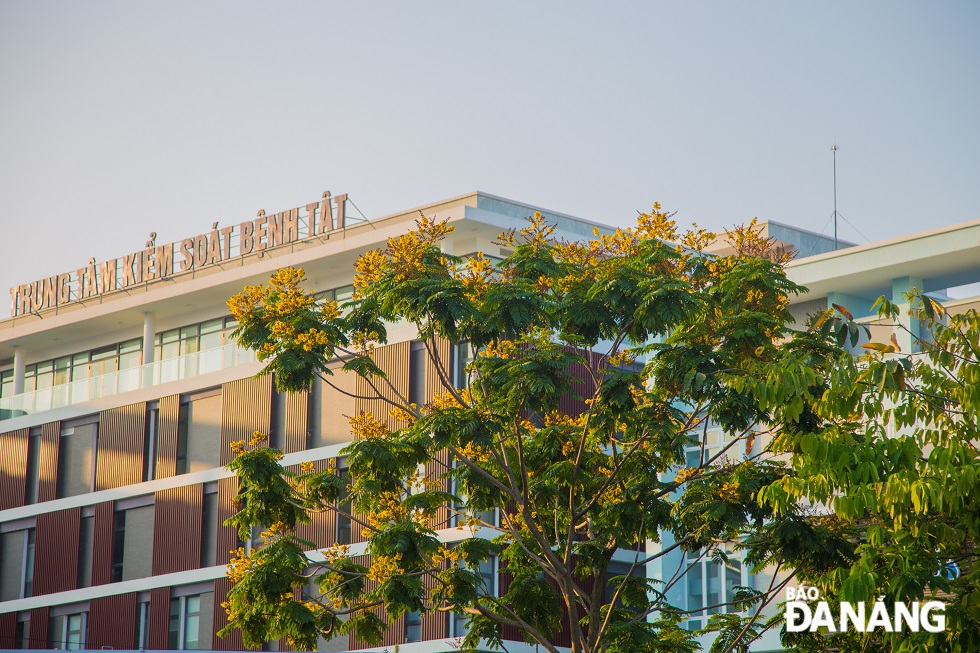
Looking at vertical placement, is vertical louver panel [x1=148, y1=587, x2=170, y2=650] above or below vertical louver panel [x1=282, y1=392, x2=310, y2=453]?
below

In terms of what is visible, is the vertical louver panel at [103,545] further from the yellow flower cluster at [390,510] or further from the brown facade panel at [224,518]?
the yellow flower cluster at [390,510]

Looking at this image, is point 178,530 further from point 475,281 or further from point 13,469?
point 475,281

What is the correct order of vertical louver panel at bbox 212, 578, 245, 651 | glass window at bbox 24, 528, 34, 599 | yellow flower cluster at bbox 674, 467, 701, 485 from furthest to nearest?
glass window at bbox 24, 528, 34, 599, vertical louver panel at bbox 212, 578, 245, 651, yellow flower cluster at bbox 674, 467, 701, 485

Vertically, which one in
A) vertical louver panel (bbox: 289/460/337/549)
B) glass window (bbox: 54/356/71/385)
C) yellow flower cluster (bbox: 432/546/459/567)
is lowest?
yellow flower cluster (bbox: 432/546/459/567)

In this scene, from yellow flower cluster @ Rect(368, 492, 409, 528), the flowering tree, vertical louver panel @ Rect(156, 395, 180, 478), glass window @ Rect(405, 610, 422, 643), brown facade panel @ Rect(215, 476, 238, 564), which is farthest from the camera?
vertical louver panel @ Rect(156, 395, 180, 478)

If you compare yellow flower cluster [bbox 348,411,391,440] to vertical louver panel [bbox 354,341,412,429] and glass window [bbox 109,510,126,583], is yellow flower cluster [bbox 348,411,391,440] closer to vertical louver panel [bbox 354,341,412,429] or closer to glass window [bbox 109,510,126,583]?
vertical louver panel [bbox 354,341,412,429]

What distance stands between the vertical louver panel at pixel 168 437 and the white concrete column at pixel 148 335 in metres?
3.60

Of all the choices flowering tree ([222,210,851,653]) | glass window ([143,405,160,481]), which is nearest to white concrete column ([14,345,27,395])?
glass window ([143,405,160,481])

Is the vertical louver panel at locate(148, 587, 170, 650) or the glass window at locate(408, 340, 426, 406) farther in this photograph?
the vertical louver panel at locate(148, 587, 170, 650)

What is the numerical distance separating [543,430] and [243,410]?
76.7 ft

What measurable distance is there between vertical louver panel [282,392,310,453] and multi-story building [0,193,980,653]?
0.15 feet

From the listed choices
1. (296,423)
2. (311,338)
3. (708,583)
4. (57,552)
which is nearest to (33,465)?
(57,552)

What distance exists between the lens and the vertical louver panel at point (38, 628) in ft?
157

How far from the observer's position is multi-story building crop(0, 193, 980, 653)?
→ 41906mm
